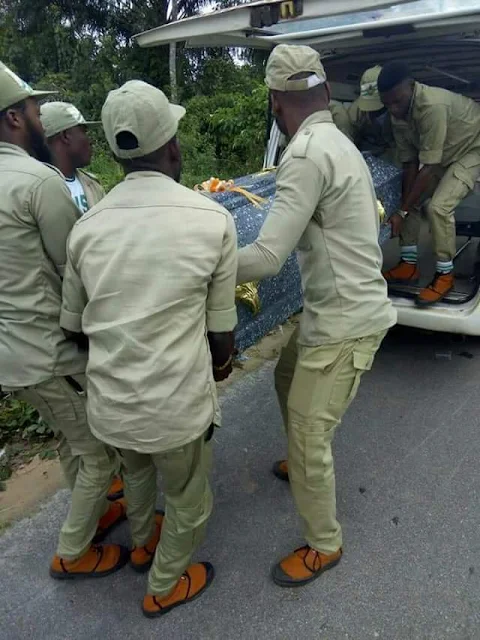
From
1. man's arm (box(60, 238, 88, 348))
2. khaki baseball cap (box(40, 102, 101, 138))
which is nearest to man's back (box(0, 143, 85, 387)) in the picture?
man's arm (box(60, 238, 88, 348))

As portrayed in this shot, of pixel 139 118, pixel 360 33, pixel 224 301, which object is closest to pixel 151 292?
pixel 224 301

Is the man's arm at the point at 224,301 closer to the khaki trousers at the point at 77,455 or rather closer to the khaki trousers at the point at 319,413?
the khaki trousers at the point at 319,413

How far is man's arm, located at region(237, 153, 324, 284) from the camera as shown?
6.13 feet

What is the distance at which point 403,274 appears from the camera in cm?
400

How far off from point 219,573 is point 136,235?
4.76 ft

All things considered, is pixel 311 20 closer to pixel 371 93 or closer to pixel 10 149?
pixel 371 93

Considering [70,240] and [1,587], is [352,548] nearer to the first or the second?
[1,587]

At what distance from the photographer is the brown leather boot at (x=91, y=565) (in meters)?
2.27

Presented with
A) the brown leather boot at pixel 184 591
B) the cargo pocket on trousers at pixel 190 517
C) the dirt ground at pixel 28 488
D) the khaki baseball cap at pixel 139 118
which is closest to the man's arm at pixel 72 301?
the khaki baseball cap at pixel 139 118

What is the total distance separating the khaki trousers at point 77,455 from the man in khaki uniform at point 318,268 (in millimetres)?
728

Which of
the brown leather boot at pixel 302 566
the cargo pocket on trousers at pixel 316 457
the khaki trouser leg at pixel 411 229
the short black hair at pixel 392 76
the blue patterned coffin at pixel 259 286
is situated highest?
the short black hair at pixel 392 76

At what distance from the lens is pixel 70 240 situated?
1707mm

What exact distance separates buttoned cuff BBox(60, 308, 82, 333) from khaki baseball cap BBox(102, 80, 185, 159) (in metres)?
0.53

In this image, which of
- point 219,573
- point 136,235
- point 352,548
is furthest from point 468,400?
point 136,235
